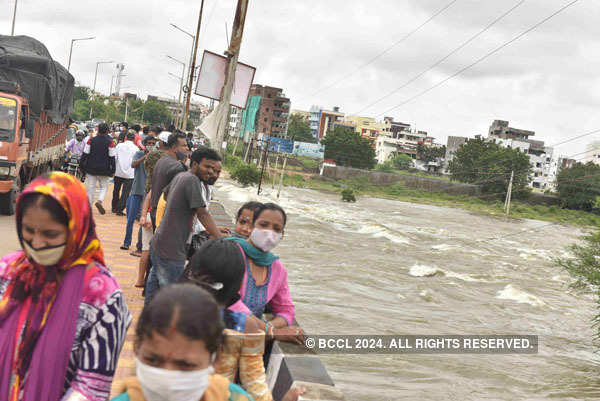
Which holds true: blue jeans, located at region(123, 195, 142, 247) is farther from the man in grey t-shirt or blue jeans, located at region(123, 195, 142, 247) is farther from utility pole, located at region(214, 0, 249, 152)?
the man in grey t-shirt

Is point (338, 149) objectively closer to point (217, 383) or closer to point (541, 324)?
point (541, 324)

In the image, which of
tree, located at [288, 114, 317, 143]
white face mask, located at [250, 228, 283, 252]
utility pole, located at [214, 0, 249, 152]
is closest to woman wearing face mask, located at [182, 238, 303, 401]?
white face mask, located at [250, 228, 283, 252]

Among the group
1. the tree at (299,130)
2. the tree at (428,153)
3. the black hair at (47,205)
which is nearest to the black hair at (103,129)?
the black hair at (47,205)

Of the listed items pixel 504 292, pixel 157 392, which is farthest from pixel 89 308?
pixel 504 292

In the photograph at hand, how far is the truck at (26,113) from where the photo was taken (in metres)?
9.88

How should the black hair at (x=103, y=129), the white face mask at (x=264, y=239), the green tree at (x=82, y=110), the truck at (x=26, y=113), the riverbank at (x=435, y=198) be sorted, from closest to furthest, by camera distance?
1. the white face mask at (x=264, y=239)
2. the truck at (x=26, y=113)
3. the black hair at (x=103, y=129)
4. the riverbank at (x=435, y=198)
5. the green tree at (x=82, y=110)

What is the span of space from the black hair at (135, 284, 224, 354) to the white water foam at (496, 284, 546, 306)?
16702 mm

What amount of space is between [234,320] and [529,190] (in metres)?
79.6

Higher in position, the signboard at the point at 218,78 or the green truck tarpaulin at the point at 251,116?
the green truck tarpaulin at the point at 251,116

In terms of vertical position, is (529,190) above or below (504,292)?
above

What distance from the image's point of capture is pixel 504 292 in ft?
58.1

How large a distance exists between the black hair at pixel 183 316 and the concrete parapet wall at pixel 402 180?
72250 millimetres

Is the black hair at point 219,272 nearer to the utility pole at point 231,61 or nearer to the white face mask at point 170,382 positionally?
the white face mask at point 170,382

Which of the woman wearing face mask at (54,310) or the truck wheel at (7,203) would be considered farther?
the truck wheel at (7,203)
